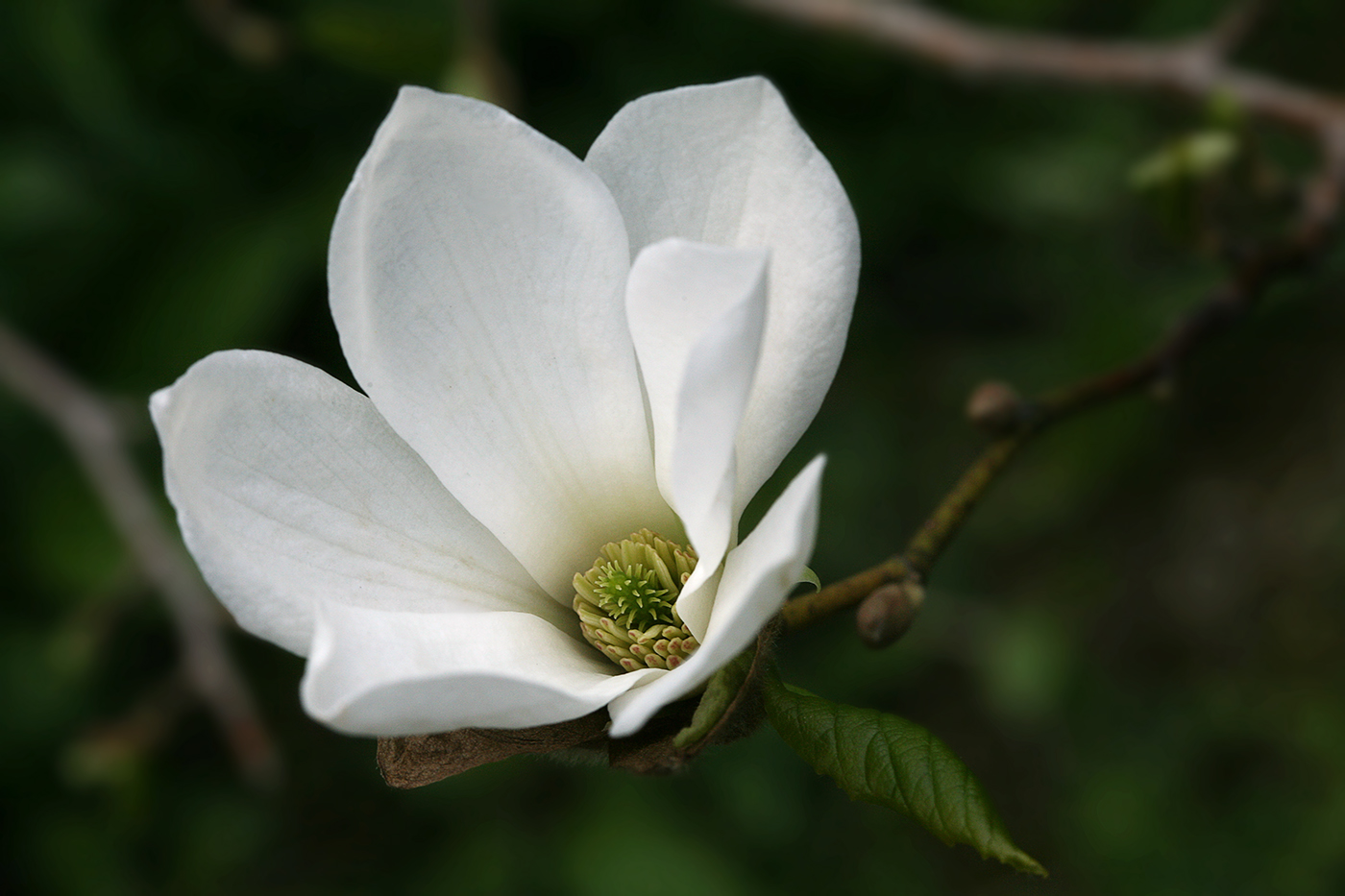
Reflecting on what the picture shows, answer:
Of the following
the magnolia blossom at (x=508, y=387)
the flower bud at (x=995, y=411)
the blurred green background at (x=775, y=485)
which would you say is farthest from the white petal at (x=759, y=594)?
the blurred green background at (x=775, y=485)

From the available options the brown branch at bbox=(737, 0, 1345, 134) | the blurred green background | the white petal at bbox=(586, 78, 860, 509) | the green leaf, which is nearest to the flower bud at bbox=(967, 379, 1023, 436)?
the white petal at bbox=(586, 78, 860, 509)

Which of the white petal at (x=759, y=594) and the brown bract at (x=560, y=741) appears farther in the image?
the brown bract at (x=560, y=741)

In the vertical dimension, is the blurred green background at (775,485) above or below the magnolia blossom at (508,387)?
below

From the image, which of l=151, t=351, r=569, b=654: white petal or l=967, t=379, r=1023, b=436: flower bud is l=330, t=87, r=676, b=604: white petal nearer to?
l=151, t=351, r=569, b=654: white petal

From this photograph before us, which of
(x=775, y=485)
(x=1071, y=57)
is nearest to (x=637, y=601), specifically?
(x=775, y=485)

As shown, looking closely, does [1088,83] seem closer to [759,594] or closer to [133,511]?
[759,594]

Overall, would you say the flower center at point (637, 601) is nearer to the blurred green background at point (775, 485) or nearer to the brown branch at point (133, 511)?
the brown branch at point (133, 511)

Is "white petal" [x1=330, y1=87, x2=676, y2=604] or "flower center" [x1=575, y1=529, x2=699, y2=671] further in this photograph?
"flower center" [x1=575, y1=529, x2=699, y2=671]
